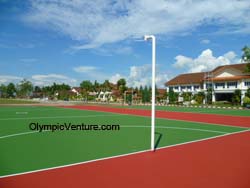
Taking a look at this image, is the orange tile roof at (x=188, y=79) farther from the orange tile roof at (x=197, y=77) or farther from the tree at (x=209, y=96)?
the tree at (x=209, y=96)

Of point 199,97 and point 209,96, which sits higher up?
point 209,96

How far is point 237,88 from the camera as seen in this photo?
1779 inches

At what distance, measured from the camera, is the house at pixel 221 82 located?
45.1 m

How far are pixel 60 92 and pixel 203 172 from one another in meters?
89.1

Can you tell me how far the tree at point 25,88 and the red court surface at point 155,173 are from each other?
87706mm

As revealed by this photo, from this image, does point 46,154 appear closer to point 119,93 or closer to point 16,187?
point 16,187

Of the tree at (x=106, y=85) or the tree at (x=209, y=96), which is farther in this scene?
the tree at (x=106, y=85)

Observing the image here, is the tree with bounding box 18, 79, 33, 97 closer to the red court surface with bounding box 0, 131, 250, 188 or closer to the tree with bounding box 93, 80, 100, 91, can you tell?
the tree with bounding box 93, 80, 100, 91

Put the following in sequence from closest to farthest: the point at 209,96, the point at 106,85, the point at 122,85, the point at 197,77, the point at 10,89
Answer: the point at 209,96
the point at 197,77
the point at 122,85
the point at 106,85
the point at 10,89

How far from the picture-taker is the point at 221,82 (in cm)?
4834

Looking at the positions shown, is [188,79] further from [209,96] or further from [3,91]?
[3,91]

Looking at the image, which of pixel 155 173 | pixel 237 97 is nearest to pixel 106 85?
pixel 237 97

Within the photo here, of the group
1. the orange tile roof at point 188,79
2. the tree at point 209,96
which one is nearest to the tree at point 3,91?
the orange tile roof at point 188,79

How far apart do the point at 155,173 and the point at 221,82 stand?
154 feet
